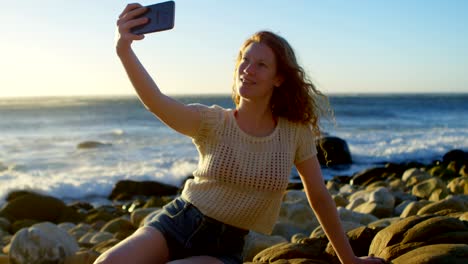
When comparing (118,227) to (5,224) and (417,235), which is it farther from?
(417,235)

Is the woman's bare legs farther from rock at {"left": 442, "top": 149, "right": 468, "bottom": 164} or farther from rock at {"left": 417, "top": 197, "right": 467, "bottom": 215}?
rock at {"left": 442, "top": 149, "right": 468, "bottom": 164}

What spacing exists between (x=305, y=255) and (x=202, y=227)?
1113 millimetres

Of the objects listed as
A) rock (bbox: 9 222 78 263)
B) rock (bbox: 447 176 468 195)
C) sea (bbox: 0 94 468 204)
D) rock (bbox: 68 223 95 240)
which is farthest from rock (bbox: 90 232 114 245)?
rock (bbox: 447 176 468 195)

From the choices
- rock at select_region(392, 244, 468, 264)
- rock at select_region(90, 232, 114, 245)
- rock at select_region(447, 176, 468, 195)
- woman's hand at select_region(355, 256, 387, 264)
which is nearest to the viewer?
rock at select_region(392, 244, 468, 264)

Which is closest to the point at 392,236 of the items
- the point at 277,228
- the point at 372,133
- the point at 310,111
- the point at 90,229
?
the point at 310,111

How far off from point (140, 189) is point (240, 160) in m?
11.6

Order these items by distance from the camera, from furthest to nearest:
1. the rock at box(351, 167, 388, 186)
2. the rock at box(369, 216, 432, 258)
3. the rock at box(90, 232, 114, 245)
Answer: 1. the rock at box(351, 167, 388, 186)
2. the rock at box(90, 232, 114, 245)
3. the rock at box(369, 216, 432, 258)

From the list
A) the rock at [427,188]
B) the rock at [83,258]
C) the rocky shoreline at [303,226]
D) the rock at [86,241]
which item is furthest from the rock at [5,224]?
the rock at [427,188]

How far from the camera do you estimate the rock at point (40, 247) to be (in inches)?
221

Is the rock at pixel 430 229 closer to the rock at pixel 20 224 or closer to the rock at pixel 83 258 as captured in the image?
the rock at pixel 83 258

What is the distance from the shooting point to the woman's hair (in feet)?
11.1

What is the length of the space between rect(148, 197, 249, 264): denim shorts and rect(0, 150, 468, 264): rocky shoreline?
0.76m

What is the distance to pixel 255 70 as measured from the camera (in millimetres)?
3316

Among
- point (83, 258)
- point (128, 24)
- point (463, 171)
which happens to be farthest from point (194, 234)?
point (463, 171)
